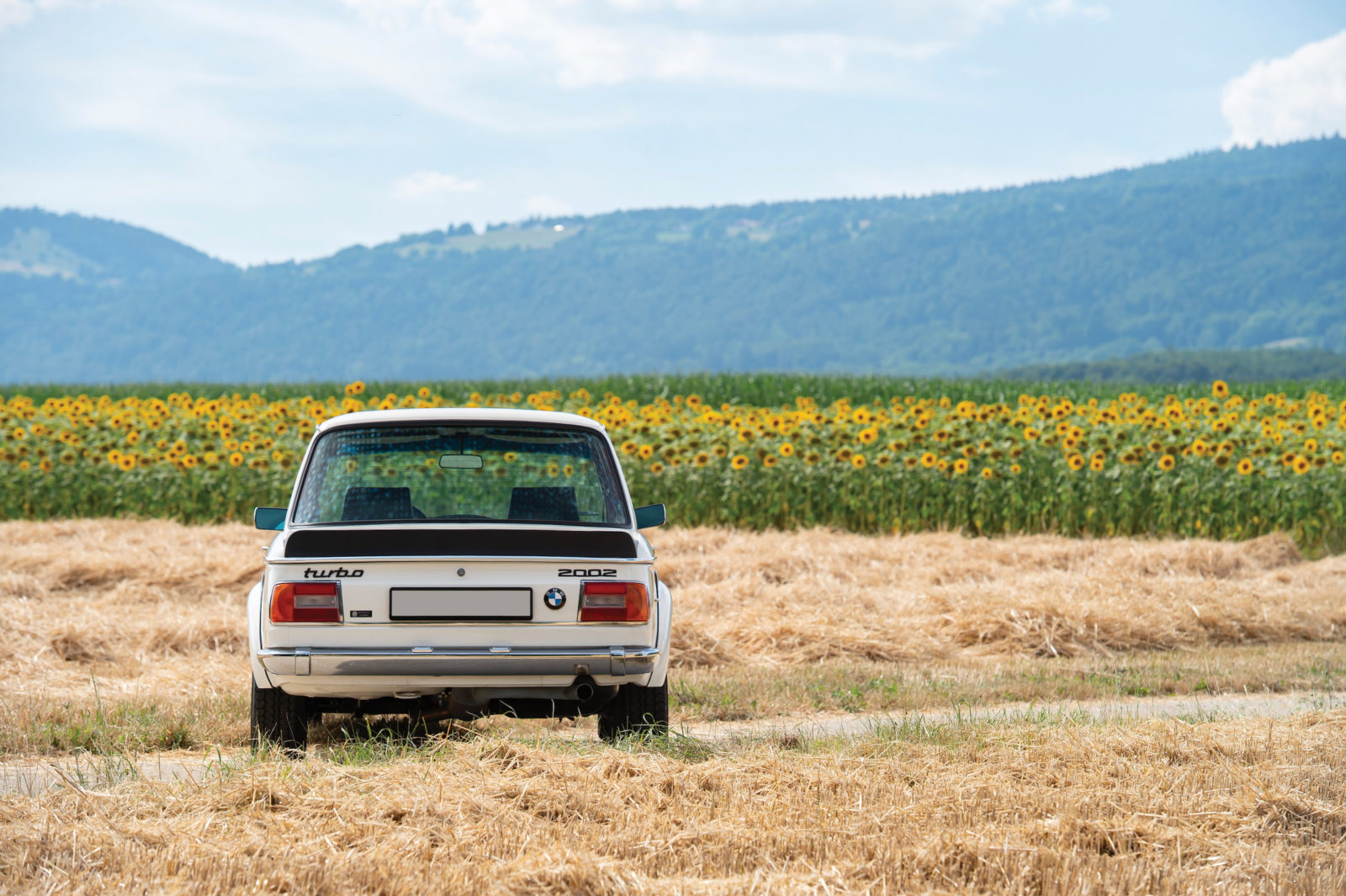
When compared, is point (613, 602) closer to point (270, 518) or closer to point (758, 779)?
point (758, 779)

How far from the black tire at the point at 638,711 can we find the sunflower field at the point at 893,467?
8.87 m

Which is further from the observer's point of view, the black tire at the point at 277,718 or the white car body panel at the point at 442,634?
the black tire at the point at 277,718

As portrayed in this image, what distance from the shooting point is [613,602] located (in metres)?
5.05

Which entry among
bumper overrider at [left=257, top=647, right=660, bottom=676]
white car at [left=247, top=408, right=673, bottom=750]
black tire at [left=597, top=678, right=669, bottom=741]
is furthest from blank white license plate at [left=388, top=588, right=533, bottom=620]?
black tire at [left=597, top=678, right=669, bottom=741]

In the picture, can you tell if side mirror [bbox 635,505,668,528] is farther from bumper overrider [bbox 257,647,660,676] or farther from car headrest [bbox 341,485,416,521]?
car headrest [bbox 341,485,416,521]

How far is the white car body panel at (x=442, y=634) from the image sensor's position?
4938 mm

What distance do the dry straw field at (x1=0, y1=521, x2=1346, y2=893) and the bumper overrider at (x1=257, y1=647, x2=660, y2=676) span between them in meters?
0.36

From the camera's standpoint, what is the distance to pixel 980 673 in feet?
26.1

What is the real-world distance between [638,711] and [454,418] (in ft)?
5.28

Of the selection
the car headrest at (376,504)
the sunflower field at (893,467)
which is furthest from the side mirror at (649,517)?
the sunflower field at (893,467)

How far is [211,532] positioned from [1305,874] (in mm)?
12042

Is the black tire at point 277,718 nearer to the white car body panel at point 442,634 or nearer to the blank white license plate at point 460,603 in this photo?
the white car body panel at point 442,634

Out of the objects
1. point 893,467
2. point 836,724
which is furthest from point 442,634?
point 893,467

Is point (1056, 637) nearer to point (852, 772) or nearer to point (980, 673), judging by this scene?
point (980, 673)
